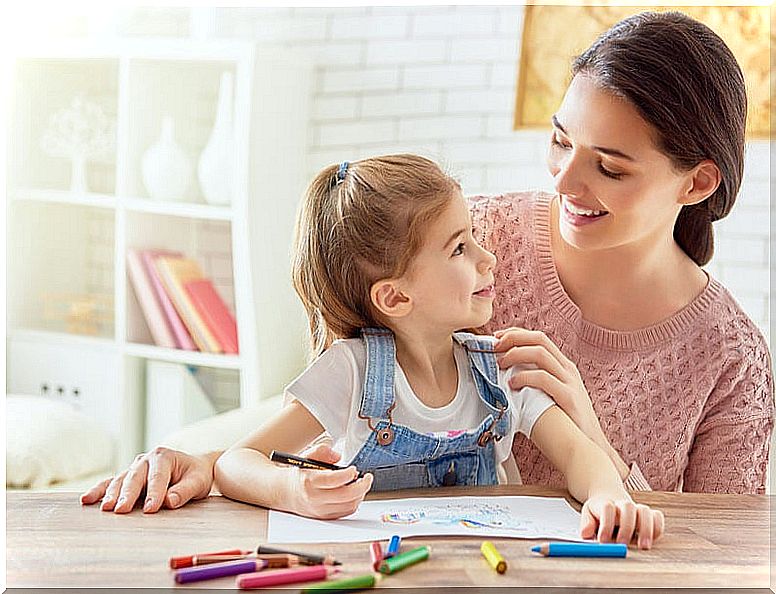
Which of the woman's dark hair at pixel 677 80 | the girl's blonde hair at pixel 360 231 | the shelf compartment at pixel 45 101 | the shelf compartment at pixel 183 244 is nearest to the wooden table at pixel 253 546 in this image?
the girl's blonde hair at pixel 360 231

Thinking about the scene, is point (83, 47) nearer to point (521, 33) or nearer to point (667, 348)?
point (521, 33)

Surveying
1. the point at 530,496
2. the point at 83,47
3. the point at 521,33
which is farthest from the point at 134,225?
the point at 530,496

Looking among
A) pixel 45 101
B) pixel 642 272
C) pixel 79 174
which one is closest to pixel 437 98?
pixel 79 174

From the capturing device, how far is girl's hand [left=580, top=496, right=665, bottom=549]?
0.95m

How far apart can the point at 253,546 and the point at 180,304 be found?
2.27 m

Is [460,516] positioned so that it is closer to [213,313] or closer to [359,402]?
[359,402]

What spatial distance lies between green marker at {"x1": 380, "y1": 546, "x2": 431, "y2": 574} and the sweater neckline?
0.73 metres

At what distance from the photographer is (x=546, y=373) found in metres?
1.28

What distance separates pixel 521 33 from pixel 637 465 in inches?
68.6

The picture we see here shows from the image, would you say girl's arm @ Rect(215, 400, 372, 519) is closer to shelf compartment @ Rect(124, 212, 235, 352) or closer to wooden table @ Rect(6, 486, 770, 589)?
wooden table @ Rect(6, 486, 770, 589)

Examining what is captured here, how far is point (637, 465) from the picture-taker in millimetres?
1537

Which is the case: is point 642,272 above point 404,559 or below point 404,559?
above

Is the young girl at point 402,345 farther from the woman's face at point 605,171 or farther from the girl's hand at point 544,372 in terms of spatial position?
the woman's face at point 605,171

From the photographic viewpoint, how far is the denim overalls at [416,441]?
1194 mm
